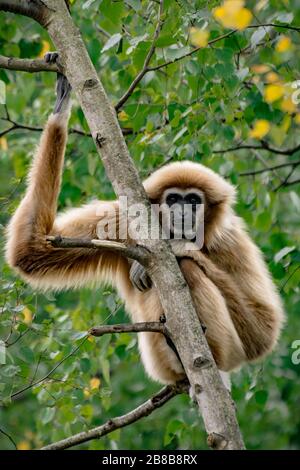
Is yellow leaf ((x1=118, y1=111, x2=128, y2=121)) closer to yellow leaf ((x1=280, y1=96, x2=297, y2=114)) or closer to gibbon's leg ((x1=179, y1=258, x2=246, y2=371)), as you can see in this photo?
yellow leaf ((x1=280, y1=96, x2=297, y2=114))

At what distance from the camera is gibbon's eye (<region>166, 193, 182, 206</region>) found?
552 centimetres

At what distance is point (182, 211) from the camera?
5.39 metres

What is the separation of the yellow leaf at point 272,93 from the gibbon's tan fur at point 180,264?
0.77 metres

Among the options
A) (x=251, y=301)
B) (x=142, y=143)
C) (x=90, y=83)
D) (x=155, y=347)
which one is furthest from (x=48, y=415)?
(x=90, y=83)

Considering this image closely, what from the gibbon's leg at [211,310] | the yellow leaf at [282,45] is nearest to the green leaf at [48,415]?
the gibbon's leg at [211,310]

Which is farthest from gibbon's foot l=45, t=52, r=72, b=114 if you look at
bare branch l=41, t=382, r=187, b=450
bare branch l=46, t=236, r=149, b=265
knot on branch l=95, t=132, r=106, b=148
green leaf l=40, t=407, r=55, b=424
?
green leaf l=40, t=407, r=55, b=424

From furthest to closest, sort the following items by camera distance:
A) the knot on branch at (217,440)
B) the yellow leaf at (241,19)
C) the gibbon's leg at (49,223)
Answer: the yellow leaf at (241,19) < the gibbon's leg at (49,223) < the knot on branch at (217,440)

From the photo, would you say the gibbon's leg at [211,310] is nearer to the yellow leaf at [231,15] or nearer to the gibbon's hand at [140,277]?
the gibbon's hand at [140,277]

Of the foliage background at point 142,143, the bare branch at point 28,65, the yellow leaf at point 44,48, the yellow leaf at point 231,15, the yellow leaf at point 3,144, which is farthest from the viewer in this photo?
the yellow leaf at point 3,144

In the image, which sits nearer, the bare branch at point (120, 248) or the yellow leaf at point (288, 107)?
the bare branch at point (120, 248)

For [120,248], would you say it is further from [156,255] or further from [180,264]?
[180,264]

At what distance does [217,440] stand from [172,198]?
2563 millimetres

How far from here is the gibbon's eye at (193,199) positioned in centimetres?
559
